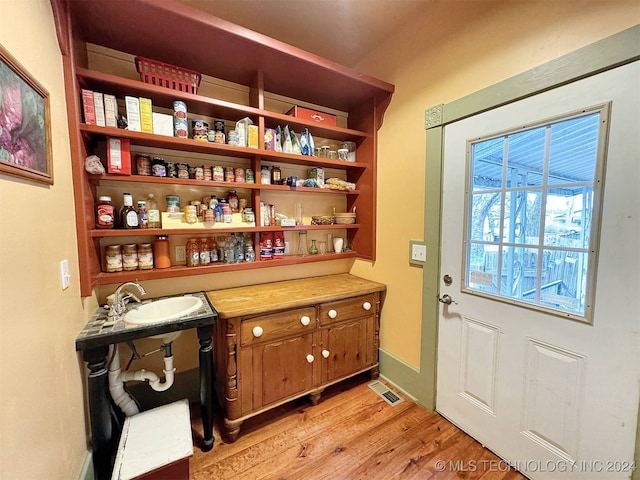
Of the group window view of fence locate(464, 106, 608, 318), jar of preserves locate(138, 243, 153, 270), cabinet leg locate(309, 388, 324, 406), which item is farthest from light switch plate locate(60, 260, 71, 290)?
window view of fence locate(464, 106, 608, 318)

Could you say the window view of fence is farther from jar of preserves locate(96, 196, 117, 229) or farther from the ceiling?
jar of preserves locate(96, 196, 117, 229)

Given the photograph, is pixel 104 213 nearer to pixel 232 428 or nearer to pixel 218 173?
pixel 218 173

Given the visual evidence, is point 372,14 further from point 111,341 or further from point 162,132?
point 111,341

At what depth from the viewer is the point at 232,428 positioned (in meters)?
1.52

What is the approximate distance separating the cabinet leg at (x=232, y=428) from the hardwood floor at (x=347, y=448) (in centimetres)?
4

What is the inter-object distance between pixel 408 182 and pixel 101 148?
1.93 metres

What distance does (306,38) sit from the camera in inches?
74.9

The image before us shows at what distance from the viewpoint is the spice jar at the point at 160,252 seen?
63.4 inches

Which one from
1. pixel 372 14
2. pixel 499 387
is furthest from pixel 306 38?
pixel 499 387

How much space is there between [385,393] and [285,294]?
3.51 ft

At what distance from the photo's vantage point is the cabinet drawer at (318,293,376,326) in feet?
5.90

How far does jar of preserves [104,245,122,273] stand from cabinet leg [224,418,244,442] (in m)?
1.07

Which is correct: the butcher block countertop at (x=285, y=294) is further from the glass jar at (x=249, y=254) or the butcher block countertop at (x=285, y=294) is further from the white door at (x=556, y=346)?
the white door at (x=556, y=346)

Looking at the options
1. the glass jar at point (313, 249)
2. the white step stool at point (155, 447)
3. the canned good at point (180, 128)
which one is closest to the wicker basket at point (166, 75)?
the canned good at point (180, 128)
